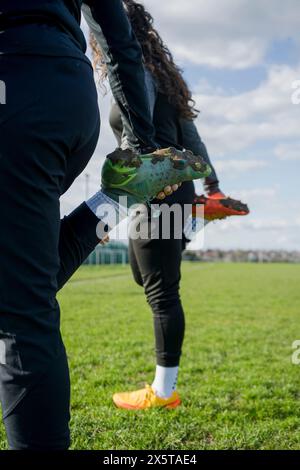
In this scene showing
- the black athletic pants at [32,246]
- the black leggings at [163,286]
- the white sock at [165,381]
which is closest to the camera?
the black athletic pants at [32,246]

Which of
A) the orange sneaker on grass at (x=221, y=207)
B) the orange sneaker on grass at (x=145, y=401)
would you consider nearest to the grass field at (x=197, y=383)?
the orange sneaker on grass at (x=145, y=401)

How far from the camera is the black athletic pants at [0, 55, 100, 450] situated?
51.4 inches

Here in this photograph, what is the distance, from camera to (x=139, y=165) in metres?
1.78

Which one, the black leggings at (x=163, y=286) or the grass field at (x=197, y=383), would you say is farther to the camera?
the black leggings at (x=163, y=286)

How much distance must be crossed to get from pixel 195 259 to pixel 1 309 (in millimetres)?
93640

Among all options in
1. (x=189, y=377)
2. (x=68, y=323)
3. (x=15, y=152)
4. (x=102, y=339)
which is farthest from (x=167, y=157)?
(x=68, y=323)

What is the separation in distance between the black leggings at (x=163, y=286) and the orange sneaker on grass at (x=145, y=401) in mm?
266

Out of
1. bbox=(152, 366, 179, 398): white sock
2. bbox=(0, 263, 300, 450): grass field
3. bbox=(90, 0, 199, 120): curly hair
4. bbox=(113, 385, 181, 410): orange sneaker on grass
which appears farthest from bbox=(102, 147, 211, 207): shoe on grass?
bbox=(113, 385, 181, 410): orange sneaker on grass

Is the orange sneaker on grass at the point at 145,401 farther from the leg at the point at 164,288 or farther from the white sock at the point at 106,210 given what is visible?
the white sock at the point at 106,210

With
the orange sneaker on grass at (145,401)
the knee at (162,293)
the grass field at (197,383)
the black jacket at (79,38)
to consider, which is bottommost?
the grass field at (197,383)

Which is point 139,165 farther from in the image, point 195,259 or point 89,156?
point 195,259

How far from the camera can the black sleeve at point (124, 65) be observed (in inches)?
68.1

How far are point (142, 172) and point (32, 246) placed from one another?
0.60 meters

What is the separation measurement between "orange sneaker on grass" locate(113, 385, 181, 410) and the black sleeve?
6.69ft
